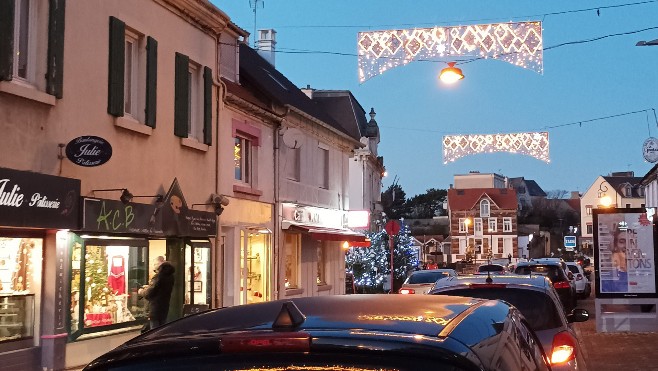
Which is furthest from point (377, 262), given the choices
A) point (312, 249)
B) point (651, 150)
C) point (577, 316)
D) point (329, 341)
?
point (329, 341)

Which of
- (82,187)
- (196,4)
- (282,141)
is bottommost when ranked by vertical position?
(82,187)

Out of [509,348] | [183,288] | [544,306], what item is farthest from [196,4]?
[509,348]

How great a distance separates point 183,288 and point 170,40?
16.5 feet

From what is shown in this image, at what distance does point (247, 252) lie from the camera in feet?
72.3

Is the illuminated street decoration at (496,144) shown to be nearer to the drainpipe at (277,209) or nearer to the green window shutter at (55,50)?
the drainpipe at (277,209)

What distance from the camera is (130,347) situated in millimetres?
3178

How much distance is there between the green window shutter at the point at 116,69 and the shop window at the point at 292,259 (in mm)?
10262

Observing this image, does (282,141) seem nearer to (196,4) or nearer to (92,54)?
(196,4)

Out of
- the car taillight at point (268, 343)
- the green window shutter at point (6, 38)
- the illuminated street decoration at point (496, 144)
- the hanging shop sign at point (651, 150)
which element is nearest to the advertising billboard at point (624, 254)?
the illuminated street decoration at point (496, 144)

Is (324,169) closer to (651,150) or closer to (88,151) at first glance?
(651,150)

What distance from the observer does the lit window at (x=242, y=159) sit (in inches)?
858

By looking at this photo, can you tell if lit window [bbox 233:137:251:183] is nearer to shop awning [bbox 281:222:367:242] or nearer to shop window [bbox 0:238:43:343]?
shop awning [bbox 281:222:367:242]

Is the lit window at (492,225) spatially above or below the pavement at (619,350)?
above

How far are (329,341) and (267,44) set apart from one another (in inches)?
1220
